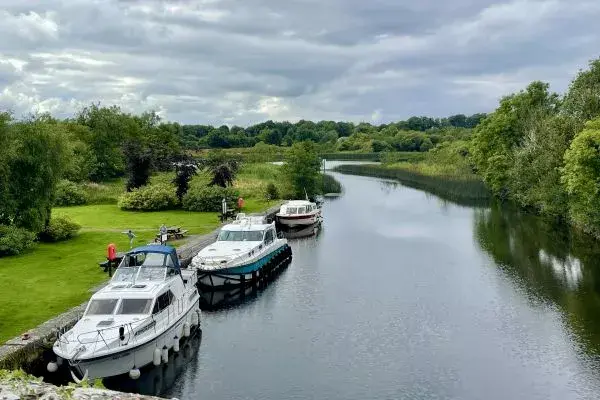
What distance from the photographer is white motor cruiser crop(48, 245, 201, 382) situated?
21500 millimetres

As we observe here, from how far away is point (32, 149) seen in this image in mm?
39469

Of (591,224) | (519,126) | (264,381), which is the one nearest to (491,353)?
(264,381)

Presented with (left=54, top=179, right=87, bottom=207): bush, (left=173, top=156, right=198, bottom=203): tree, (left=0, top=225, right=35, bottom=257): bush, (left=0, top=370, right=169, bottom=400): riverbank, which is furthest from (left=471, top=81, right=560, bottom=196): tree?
(left=0, top=370, right=169, bottom=400): riverbank

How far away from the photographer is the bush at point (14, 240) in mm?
36750

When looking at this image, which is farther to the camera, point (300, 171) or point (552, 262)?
point (300, 171)

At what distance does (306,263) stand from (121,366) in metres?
23.4

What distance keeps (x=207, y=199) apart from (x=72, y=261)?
24789mm

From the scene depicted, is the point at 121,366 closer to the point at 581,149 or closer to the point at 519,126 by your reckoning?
the point at 581,149

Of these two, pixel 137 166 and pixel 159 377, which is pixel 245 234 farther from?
pixel 137 166

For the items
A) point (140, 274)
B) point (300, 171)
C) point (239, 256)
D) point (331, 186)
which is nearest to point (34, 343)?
point (140, 274)

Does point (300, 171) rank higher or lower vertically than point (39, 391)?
higher

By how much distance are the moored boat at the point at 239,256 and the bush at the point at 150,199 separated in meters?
19.5

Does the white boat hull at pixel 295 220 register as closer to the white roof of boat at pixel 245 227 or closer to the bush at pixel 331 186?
the white roof of boat at pixel 245 227

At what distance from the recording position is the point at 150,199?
198ft
